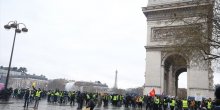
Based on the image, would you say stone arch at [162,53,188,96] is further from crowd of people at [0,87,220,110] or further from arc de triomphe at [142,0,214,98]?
crowd of people at [0,87,220,110]

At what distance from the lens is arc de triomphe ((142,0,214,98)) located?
92.0 feet

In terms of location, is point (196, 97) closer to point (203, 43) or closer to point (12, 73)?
point (203, 43)

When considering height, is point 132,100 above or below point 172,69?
below

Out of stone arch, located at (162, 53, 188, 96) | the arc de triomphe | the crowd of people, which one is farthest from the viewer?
stone arch, located at (162, 53, 188, 96)

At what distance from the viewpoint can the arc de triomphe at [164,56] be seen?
2803 centimetres

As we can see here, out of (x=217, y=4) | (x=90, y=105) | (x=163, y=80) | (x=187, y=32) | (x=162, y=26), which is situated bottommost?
(x=90, y=105)

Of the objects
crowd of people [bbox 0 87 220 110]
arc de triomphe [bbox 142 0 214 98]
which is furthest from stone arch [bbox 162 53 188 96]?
crowd of people [bbox 0 87 220 110]

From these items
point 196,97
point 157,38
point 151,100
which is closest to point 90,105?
point 151,100

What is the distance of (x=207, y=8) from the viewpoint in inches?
670

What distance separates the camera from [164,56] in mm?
30188

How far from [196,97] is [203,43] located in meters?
11.5

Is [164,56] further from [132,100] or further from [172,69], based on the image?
[132,100]

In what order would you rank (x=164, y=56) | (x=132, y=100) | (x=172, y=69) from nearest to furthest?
(x=132, y=100) < (x=164, y=56) < (x=172, y=69)

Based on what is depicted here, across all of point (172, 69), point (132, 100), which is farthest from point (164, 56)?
point (132, 100)
